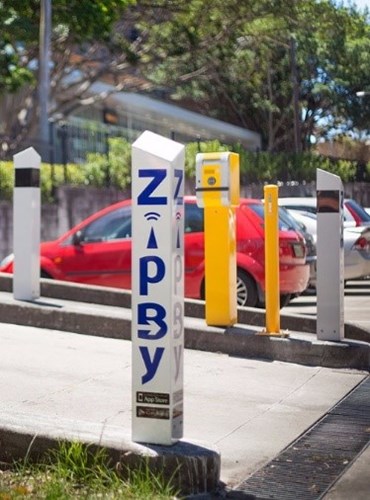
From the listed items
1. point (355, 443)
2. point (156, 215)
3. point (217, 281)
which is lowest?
point (355, 443)

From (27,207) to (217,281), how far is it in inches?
91.3

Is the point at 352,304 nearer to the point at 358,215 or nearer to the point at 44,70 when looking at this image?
the point at 358,215

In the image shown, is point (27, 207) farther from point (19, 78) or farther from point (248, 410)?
point (19, 78)

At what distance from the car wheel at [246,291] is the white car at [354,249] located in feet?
15.6

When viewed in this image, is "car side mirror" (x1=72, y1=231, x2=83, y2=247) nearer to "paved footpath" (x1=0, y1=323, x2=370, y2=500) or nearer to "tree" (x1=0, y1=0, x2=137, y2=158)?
"paved footpath" (x1=0, y1=323, x2=370, y2=500)

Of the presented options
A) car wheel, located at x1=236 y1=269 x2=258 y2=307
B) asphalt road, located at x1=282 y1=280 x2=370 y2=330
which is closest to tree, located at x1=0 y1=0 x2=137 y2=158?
asphalt road, located at x1=282 y1=280 x2=370 y2=330

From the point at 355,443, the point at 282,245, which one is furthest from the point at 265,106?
the point at 355,443

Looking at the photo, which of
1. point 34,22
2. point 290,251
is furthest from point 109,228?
point 34,22

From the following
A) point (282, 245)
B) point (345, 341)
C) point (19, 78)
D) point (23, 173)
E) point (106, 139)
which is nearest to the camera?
point (345, 341)

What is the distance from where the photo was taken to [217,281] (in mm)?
11000

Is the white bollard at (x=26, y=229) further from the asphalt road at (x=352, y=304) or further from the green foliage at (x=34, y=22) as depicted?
the green foliage at (x=34, y=22)

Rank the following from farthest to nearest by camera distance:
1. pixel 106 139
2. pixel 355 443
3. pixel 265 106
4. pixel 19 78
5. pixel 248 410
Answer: pixel 265 106 → pixel 106 139 → pixel 19 78 → pixel 248 410 → pixel 355 443

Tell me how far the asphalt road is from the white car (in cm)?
41

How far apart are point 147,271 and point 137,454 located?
0.92 meters
